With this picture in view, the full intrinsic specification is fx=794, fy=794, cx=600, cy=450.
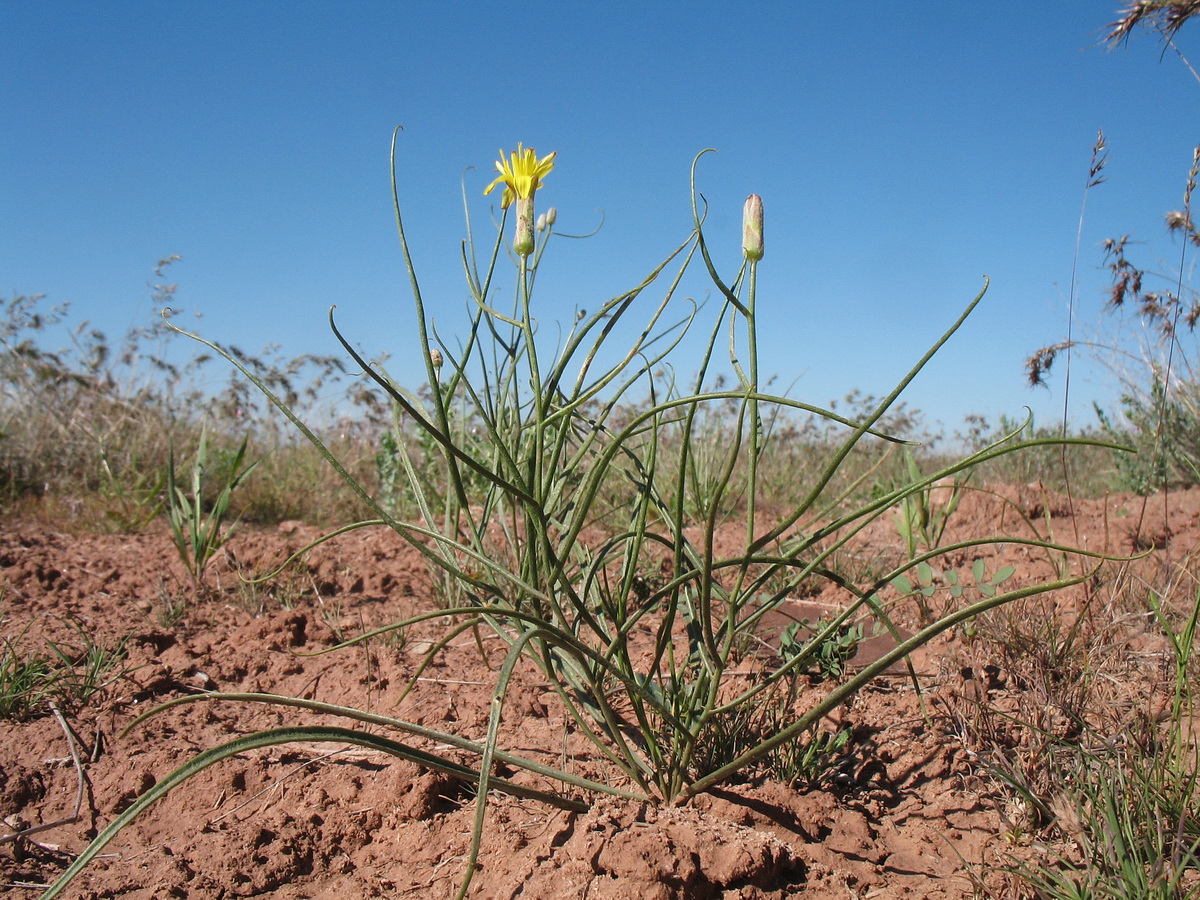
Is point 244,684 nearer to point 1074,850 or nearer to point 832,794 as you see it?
point 832,794

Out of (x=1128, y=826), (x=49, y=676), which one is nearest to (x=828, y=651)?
(x=1128, y=826)

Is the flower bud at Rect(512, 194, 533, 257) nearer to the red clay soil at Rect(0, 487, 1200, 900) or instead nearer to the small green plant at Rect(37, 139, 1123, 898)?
the small green plant at Rect(37, 139, 1123, 898)

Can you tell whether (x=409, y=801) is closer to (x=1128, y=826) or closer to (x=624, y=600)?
(x=624, y=600)

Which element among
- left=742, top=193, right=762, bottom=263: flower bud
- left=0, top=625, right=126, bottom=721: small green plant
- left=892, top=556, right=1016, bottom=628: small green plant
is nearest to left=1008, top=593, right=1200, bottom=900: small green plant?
left=892, top=556, right=1016, bottom=628: small green plant

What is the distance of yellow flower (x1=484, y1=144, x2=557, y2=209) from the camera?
1.23 m

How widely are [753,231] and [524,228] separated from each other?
1.17ft

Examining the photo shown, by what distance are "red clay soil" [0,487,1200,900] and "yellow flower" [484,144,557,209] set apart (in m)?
0.95

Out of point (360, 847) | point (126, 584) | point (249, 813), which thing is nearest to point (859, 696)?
point (360, 847)

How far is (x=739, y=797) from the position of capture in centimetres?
128

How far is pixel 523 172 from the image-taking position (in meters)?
1.24

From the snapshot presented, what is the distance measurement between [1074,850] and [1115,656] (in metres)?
0.62

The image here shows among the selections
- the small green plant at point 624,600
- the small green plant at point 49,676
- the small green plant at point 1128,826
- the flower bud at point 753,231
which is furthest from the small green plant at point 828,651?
the small green plant at point 49,676

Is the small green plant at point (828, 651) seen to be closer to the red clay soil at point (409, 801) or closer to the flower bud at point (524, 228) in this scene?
the red clay soil at point (409, 801)

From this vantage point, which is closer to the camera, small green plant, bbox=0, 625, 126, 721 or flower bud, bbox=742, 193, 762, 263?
flower bud, bbox=742, 193, 762, 263
